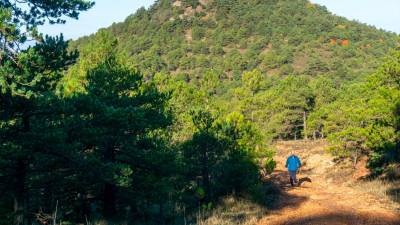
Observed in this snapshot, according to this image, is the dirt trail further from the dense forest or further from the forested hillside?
the forested hillside

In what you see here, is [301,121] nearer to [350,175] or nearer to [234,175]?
[350,175]

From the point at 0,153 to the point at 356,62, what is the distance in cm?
8623

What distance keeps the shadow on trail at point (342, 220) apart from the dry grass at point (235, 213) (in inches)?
49.9

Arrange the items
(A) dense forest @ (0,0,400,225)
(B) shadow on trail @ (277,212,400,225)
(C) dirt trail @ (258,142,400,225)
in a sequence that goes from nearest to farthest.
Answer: (A) dense forest @ (0,0,400,225) < (B) shadow on trail @ (277,212,400,225) < (C) dirt trail @ (258,142,400,225)

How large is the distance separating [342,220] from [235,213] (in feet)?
13.4

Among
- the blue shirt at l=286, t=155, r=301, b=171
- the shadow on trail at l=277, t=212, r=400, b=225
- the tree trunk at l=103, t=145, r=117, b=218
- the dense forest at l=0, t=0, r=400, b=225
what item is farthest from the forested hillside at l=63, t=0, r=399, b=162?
the shadow on trail at l=277, t=212, r=400, b=225

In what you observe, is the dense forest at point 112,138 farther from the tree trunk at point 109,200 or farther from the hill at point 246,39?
the hill at point 246,39

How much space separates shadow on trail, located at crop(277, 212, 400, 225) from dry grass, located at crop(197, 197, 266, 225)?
127 cm

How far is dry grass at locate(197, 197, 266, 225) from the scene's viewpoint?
12414 mm

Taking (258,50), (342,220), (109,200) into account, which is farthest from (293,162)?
(258,50)

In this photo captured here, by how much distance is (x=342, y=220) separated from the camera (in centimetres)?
1194

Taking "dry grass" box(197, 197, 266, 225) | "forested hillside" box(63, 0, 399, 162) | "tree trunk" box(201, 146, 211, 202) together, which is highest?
"forested hillside" box(63, 0, 399, 162)

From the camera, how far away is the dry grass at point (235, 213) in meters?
12.4

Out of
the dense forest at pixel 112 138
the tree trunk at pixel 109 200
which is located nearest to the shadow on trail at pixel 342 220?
the dense forest at pixel 112 138
